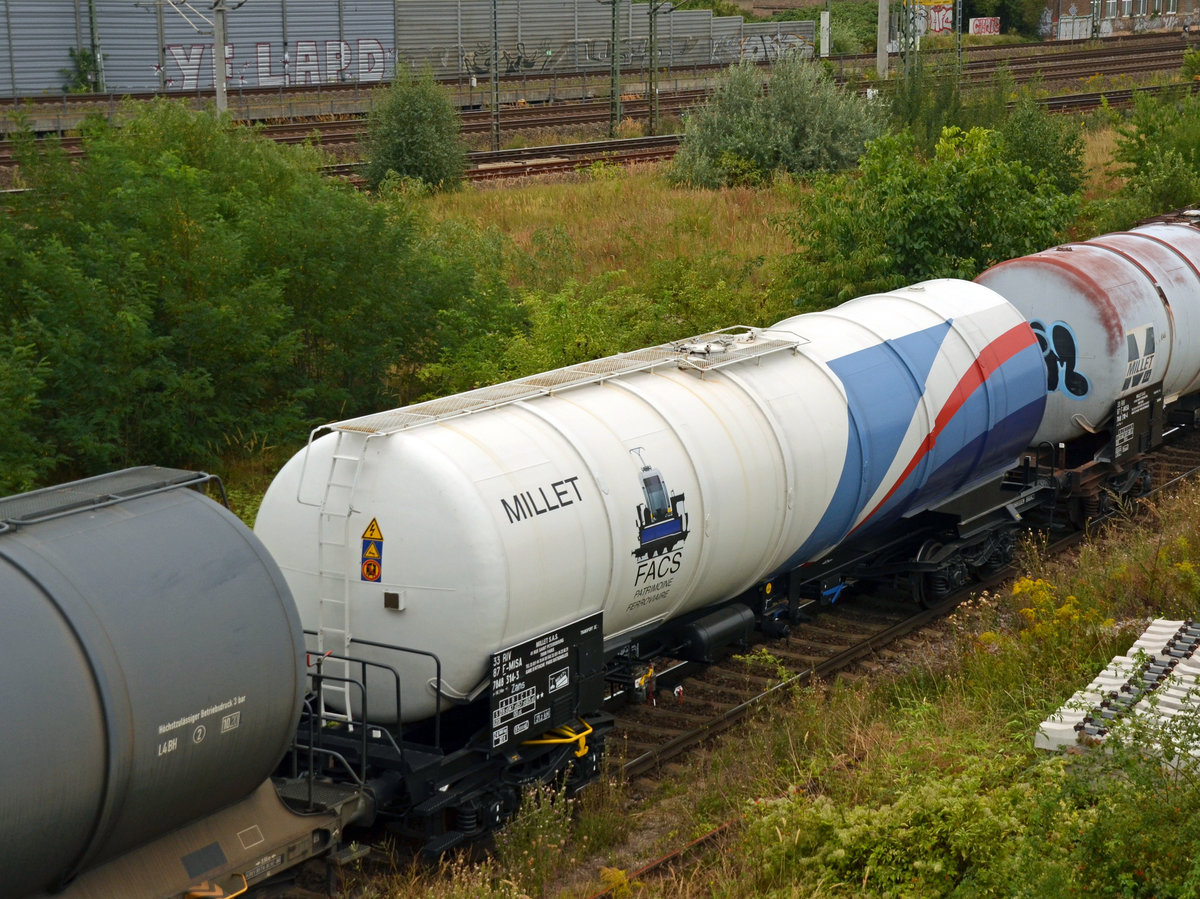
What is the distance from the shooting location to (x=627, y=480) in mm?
10219

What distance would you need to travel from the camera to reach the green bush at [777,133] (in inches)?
1340

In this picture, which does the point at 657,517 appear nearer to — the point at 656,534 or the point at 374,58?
the point at 656,534

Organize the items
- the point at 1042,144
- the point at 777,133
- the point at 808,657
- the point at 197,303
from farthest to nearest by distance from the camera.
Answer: the point at 777,133 → the point at 1042,144 → the point at 197,303 → the point at 808,657

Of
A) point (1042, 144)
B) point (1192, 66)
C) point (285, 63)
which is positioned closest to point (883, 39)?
point (1042, 144)

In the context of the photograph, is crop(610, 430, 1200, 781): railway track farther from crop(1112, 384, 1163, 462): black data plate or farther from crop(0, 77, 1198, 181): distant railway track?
crop(0, 77, 1198, 181): distant railway track

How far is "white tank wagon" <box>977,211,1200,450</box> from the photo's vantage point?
1614 cm

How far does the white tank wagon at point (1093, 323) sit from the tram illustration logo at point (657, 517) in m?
7.49

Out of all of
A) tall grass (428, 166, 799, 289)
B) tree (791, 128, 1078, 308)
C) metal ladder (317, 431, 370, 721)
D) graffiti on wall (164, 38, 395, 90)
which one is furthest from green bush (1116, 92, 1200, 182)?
graffiti on wall (164, 38, 395, 90)

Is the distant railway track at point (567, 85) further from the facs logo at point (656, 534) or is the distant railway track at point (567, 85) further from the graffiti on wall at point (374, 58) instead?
the facs logo at point (656, 534)

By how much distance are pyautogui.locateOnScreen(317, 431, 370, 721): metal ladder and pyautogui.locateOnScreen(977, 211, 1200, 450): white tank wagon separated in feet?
32.4

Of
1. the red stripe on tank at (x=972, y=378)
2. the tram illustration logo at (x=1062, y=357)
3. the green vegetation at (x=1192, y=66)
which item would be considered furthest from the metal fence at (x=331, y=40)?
the red stripe on tank at (x=972, y=378)

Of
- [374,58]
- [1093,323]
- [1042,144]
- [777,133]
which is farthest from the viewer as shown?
[374,58]

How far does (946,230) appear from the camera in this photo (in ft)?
70.5

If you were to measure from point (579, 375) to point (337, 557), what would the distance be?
3063 millimetres
